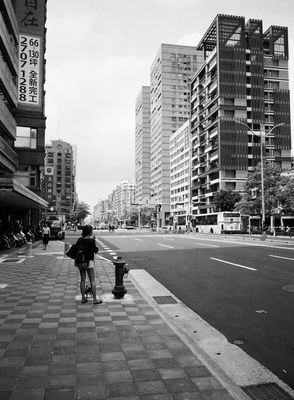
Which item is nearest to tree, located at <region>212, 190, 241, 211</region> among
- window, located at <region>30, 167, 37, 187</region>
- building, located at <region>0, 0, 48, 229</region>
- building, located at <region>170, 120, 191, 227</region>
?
building, located at <region>170, 120, 191, 227</region>

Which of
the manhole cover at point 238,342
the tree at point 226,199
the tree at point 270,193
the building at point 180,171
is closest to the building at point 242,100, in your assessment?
the tree at point 226,199

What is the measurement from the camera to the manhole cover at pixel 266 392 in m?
3.51

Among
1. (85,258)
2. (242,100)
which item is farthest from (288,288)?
(242,100)

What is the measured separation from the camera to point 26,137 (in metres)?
37.1

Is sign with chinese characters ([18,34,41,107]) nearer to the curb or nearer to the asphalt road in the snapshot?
the asphalt road

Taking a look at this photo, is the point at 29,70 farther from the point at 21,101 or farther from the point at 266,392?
the point at 266,392

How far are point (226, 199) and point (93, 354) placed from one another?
68462 mm

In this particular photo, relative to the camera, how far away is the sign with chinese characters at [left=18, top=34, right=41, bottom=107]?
31.8 meters

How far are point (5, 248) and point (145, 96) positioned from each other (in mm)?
155814

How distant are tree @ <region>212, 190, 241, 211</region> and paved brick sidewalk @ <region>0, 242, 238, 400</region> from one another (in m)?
64.7

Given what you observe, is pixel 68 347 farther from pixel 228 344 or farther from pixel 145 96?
pixel 145 96

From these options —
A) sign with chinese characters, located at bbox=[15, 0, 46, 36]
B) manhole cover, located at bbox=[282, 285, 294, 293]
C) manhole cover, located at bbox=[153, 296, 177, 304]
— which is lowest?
manhole cover, located at bbox=[153, 296, 177, 304]

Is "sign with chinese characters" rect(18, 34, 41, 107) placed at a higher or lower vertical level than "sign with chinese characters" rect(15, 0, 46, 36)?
lower

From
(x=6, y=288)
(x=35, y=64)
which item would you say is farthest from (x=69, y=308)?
(x=35, y=64)
